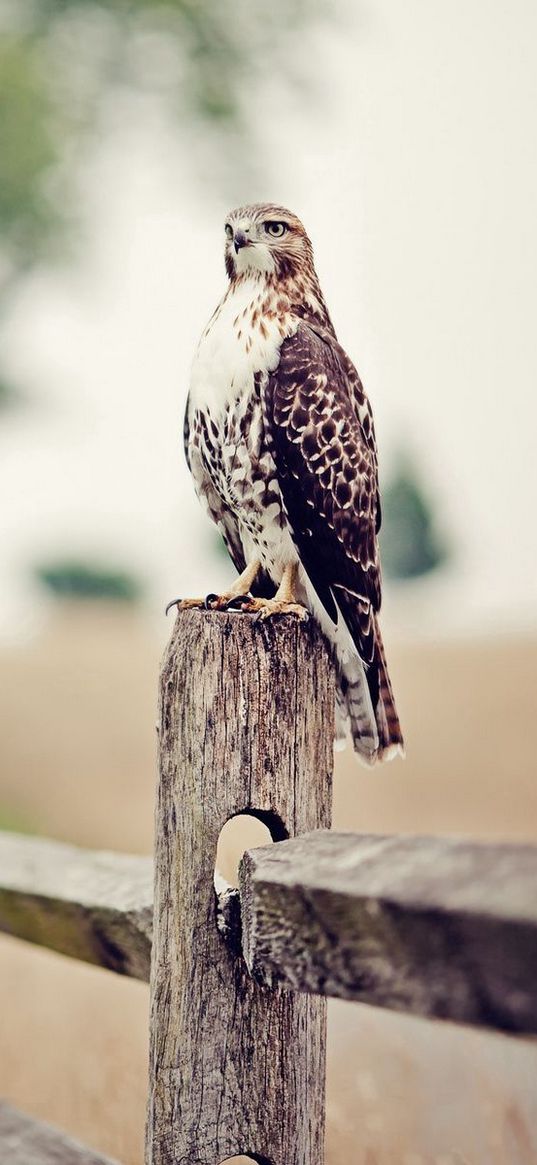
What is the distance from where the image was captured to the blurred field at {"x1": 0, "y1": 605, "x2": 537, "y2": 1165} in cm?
323

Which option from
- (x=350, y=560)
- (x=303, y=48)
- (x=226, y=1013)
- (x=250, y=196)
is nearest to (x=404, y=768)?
(x=250, y=196)

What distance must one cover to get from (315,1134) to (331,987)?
0.66 meters

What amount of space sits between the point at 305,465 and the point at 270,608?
21.9 inches

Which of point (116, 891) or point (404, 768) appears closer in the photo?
point (116, 891)

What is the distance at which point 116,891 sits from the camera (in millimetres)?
2396

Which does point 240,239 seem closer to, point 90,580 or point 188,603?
point 188,603

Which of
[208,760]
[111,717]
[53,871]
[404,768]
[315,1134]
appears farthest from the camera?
[111,717]

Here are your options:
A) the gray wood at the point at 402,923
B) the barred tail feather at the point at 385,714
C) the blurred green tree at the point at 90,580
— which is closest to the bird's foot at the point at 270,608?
the barred tail feather at the point at 385,714

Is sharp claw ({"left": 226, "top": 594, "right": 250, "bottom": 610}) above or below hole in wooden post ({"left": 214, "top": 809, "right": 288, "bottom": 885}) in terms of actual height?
above

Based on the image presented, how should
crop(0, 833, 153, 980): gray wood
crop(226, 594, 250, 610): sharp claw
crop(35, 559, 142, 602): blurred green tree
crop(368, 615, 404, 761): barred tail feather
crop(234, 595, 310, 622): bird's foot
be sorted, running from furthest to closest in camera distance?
crop(35, 559, 142, 602): blurred green tree → crop(368, 615, 404, 761): barred tail feather → crop(226, 594, 250, 610): sharp claw → crop(0, 833, 153, 980): gray wood → crop(234, 595, 310, 622): bird's foot

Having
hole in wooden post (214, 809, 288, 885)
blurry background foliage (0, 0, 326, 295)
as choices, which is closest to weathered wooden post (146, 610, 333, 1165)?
hole in wooden post (214, 809, 288, 885)

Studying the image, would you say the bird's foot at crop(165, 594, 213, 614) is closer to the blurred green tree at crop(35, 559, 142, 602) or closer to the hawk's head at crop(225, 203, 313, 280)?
the hawk's head at crop(225, 203, 313, 280)

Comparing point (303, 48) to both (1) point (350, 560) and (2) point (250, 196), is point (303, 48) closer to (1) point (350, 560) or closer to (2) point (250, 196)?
(2) point (250, 196)

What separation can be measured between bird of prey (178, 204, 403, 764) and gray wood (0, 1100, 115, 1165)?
0.98 m
